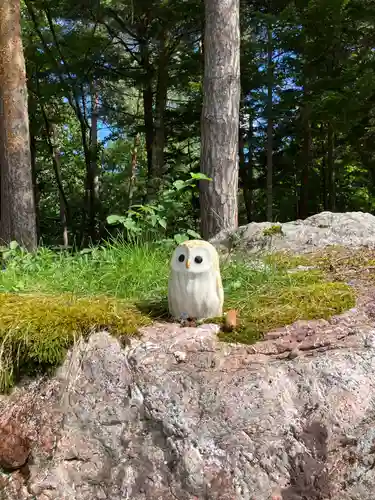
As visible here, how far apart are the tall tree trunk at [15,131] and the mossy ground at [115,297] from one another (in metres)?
0.95

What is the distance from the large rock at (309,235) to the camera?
4129 millimetres

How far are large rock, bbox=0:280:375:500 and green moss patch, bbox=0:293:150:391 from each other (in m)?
0.08

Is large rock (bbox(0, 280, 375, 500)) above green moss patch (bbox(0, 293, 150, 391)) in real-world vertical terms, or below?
below

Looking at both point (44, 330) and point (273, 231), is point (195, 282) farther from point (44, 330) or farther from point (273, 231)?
point (273, 231)

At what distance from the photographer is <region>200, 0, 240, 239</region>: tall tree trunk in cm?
481

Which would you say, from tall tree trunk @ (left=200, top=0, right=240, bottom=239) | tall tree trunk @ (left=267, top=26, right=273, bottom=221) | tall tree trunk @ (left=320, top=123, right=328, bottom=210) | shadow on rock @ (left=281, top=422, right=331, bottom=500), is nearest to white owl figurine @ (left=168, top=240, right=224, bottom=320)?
shadow on rock @ (left=281, top=422, right=331, bottom=500)

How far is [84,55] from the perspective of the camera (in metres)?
9.83

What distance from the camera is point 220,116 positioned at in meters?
4.92

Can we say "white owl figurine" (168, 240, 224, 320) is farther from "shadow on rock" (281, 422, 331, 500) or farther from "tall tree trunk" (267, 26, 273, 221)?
"tall tree trunk" (267, 26, 273, 221)

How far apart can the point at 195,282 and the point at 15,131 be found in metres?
3.31

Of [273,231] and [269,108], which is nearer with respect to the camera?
[273,231]

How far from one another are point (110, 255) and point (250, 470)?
2.25 meters

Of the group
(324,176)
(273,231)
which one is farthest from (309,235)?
(324,176)

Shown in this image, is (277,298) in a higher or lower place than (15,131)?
lower
